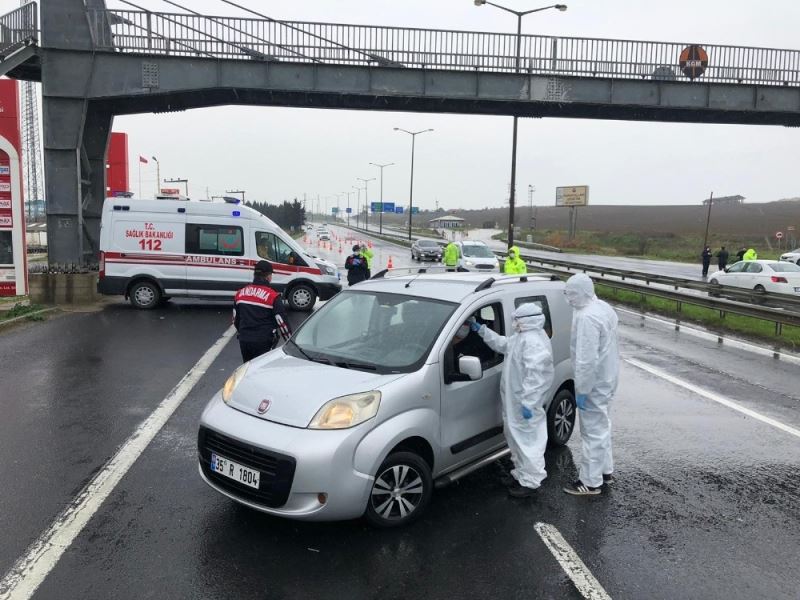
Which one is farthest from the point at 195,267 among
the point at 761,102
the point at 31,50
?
the point at 761,102

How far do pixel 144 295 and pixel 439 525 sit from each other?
12904 millimetres

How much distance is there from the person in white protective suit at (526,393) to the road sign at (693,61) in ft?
58.2

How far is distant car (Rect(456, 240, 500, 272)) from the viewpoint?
25188mm

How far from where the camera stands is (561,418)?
6.19m

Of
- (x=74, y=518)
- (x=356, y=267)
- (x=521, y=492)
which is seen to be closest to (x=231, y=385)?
(x=74, y=518)

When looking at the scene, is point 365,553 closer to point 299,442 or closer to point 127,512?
point 299,442

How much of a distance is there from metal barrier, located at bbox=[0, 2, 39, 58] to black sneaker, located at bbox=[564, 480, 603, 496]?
17.8 m

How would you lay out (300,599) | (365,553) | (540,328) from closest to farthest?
(300,599), (365,553), (540,328)

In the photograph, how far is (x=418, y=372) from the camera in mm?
4652

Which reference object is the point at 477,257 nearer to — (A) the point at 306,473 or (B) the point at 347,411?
(B) the point at 347,411

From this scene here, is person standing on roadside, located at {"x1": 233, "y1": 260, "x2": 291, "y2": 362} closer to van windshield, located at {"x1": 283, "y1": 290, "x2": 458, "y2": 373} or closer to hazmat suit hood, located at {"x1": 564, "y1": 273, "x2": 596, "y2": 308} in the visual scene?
van windshield, located at {"x1": 283, "y1": 290, "x2": 458, "y2": 373}

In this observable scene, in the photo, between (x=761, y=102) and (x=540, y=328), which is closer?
(x=540, y=328)

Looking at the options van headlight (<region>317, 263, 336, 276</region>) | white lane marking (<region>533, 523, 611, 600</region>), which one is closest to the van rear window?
van headlight (<region>317, 263, 336, 276</region>)

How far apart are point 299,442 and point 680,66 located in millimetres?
19599
